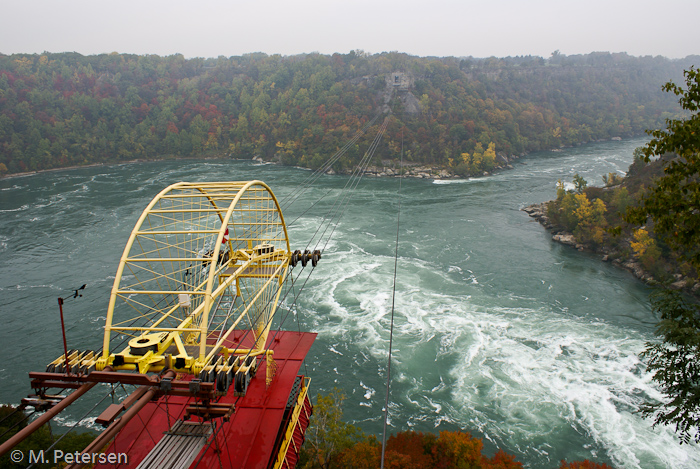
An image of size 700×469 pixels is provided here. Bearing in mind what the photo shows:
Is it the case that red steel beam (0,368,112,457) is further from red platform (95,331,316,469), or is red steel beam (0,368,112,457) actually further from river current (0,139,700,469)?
river current (0,139,700,469)

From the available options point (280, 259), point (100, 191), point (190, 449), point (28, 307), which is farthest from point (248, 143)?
point (190, 449)

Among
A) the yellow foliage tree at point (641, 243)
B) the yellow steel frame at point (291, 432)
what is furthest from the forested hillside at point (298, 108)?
the yellow steel frame at point (291, 432)

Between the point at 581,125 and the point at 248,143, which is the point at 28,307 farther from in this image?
the point at 581,125

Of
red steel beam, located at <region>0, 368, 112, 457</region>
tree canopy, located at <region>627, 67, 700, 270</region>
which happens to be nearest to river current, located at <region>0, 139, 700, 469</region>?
tree canopy, located at <region>627, 67, 700, 270</region>

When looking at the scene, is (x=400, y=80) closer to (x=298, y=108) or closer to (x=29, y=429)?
(x=298, y=108)

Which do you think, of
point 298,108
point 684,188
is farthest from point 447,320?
point 298,108

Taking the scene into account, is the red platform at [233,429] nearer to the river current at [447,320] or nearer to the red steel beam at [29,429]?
the red steel beam at [29,429]
